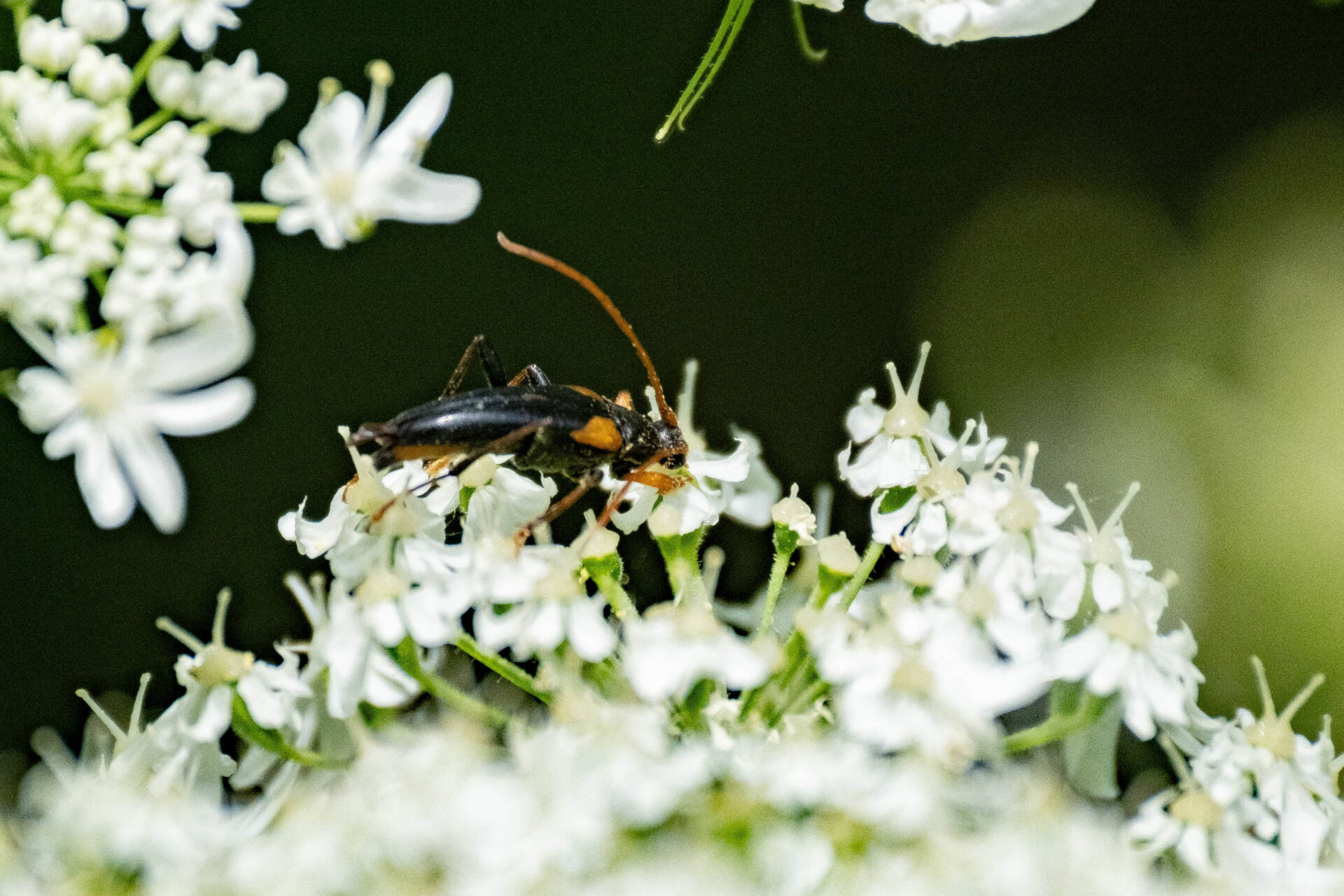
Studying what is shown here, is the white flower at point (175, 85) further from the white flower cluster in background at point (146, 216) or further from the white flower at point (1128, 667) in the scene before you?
the white flower at point (1128, 667)

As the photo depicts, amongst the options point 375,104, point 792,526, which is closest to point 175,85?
point 375,104

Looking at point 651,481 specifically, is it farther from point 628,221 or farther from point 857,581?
point 628,221

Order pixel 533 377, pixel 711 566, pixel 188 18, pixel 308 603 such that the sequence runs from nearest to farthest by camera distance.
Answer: pixel 188 18
pixel 308 603
pixel 711 566
pixel 533 377

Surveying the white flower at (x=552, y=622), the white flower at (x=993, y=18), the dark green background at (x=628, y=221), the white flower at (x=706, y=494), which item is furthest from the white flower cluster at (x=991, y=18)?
the dark green background at (x=628, y=221)

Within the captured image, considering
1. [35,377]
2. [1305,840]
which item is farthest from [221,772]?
[1305,840]

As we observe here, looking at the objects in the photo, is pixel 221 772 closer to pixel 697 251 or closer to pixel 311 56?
pixel 311 56

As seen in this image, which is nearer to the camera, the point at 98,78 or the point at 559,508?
the point at 98,78

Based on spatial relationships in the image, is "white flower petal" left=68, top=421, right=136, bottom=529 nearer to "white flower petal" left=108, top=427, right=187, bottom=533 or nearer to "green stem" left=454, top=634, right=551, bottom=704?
"white flower petal" left=108, top=427, right=187, bottom=533

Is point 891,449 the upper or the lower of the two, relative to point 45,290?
lower
